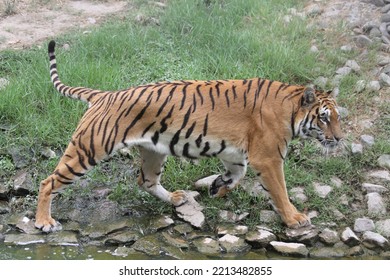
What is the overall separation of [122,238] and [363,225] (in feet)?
6.52

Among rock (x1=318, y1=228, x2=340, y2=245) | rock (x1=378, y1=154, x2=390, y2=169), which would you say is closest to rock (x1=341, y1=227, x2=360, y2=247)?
rock (x1=318, y1=228, x2=340, y2=245)

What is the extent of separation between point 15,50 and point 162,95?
10.2 feet

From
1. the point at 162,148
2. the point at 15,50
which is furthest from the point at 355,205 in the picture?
A: the point at 15,50

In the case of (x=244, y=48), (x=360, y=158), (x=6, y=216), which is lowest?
(x=6, y=216)

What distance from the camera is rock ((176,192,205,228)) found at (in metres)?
5.70

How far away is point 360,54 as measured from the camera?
797cm

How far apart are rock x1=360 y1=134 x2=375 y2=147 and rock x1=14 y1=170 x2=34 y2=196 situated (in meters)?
3.16

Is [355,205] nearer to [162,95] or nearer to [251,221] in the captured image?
[251,221]

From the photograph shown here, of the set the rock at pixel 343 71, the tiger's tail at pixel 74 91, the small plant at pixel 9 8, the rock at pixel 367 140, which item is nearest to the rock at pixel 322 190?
the rock at pixel 367 140

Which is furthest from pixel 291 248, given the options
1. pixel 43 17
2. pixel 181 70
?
pixel 43 17

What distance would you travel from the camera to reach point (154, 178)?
19.2 ft

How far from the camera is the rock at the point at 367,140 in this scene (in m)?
6.65

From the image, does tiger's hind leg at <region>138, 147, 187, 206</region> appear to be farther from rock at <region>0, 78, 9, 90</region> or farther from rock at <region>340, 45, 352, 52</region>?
rock at <region>340, 45, 352, 52</region>

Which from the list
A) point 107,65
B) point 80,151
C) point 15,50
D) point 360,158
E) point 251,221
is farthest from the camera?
point 15,50
